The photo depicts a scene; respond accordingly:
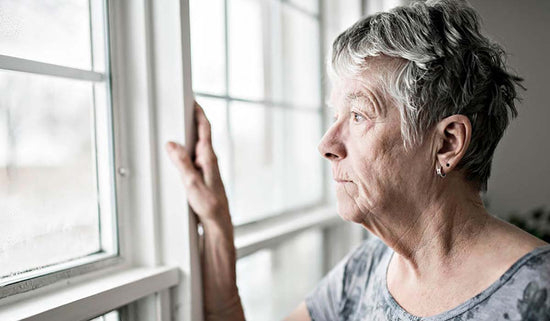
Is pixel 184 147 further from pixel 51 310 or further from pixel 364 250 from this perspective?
pixel 364 250

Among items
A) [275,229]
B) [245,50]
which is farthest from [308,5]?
[275,229]

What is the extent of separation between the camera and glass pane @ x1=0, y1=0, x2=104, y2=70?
0.92m

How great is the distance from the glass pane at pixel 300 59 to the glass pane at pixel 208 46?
44 centimetres

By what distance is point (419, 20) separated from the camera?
1044mm

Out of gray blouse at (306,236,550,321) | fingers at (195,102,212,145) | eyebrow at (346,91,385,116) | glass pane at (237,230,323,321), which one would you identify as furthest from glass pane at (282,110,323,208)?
eyebrow at (346,91,385,116)

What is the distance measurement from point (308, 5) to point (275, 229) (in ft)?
3.52

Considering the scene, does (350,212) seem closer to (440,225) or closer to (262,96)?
(440,225)

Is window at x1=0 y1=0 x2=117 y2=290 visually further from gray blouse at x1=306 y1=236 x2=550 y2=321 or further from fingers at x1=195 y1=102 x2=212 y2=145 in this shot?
gray blouse at x1=306 y1=236 x2=550 y2=321

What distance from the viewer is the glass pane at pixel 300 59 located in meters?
1.95

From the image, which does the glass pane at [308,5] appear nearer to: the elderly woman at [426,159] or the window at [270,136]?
the window at [270,136]

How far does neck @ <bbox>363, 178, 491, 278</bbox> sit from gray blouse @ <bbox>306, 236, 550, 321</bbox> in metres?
0.11

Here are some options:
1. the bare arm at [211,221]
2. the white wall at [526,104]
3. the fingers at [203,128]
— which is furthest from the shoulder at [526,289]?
the white wall at [526,104]

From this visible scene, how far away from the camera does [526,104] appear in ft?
7.75

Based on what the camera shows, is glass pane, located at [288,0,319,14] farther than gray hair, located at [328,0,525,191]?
Yes
